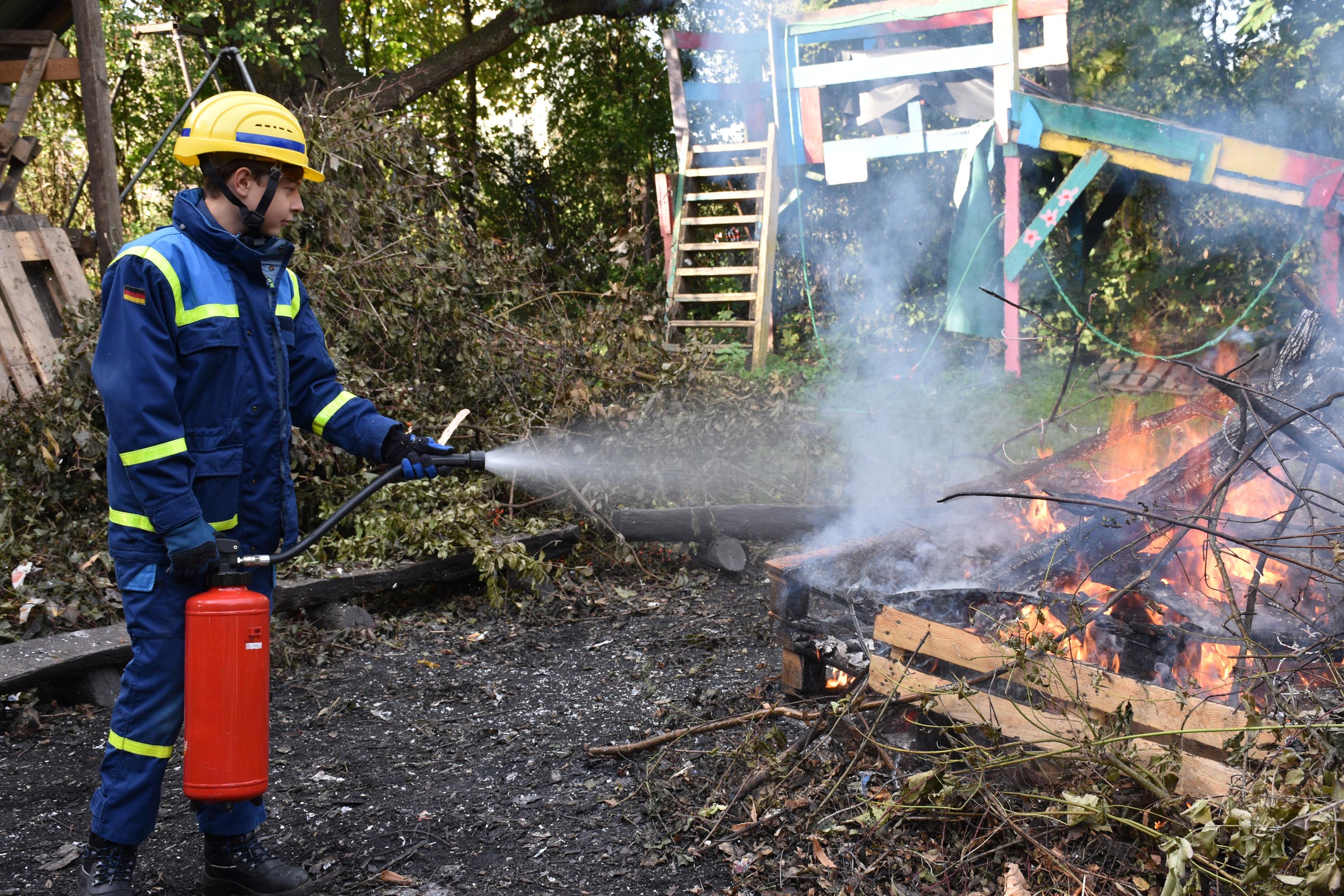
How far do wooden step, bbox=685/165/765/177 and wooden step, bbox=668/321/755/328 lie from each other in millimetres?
1583

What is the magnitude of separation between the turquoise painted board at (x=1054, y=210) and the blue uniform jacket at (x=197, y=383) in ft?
22.5

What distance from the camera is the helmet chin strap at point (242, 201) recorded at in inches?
101

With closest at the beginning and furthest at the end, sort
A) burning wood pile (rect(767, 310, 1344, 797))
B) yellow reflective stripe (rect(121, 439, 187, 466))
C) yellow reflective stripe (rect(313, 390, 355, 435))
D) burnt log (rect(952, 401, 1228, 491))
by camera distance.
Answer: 1. yellow reflective stripe (rect(121, 439, 187, 466))
2. burning wood pile (rect(767, 310, 1344, 797))
3. yellow reflective stripe (rect(313, 390, 355, 435))
4. burnt log (rect(952, 401, 1228, 491))

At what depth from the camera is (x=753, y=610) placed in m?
5.21

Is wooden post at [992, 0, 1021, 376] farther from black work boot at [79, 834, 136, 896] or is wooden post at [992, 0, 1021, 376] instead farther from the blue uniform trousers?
black work boot at [79, 834, 136, 896]

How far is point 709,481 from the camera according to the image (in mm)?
5992

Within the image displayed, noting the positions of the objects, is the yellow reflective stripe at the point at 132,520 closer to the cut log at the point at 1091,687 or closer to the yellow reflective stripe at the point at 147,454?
the yellow reflective stripe at the point at 147,454

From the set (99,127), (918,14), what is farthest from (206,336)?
(918,14)

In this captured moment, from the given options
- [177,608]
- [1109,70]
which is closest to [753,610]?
[177,608]

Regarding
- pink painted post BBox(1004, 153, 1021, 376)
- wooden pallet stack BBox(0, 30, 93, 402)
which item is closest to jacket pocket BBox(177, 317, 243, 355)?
wooden pallet stack BBox(0, 30, 93, 402)

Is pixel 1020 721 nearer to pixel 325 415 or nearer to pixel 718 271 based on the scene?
pixel 325 415

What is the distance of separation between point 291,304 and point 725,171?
7.74m

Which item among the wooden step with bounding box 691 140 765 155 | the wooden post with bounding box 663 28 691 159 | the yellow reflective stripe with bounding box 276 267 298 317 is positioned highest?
the wooden post with bounding box 663 28 691 159

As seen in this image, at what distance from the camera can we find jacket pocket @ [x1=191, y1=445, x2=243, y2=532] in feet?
8.27
